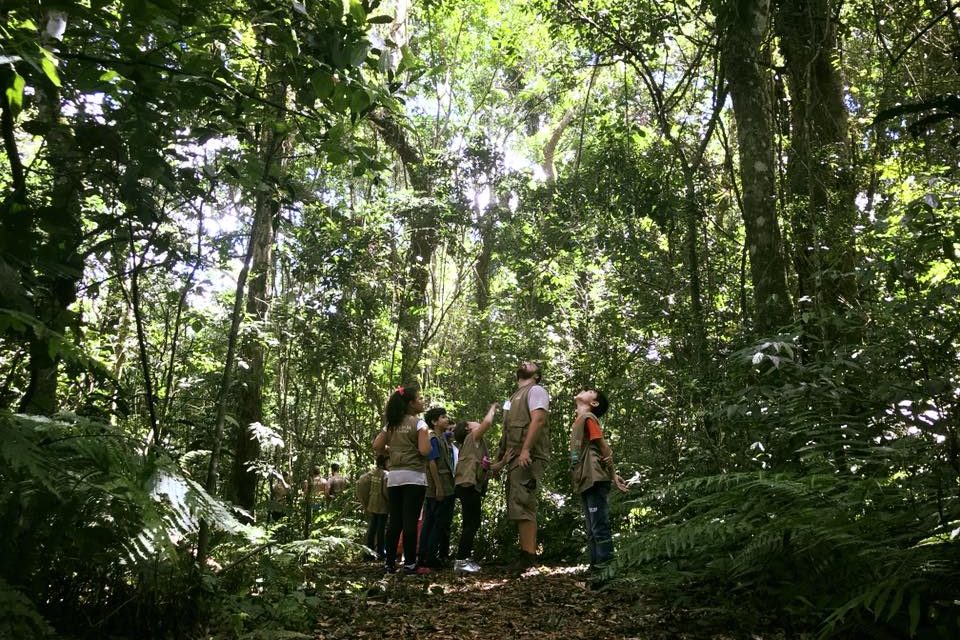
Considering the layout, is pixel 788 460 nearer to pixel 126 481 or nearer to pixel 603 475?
pixel 603 475

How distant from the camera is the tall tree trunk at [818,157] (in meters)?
6.46

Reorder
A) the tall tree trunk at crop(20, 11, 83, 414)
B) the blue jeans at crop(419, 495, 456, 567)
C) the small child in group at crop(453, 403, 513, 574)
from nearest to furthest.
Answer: the tall tree trunk at crop(20, 11, 83, 414)
the blue jeans at crop(419, 495, 456, 567)
the small child in group at crop(453, 403, 513, 574)

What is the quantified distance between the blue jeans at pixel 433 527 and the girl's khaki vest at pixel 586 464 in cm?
204

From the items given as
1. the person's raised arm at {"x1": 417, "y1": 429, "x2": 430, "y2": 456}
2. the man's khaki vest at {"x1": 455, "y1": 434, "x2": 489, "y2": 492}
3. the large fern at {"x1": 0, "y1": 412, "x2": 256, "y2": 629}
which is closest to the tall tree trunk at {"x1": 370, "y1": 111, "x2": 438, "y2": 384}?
the man's khaki vest at {"x1": 455, "y1": 434, "x2": 489, "y2": 492}

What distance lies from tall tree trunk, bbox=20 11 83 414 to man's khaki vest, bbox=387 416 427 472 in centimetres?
304

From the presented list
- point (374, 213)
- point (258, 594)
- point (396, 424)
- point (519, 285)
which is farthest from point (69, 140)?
point (519, 285)

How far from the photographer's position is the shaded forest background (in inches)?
123

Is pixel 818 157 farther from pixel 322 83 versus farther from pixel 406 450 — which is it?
pixel 322 83

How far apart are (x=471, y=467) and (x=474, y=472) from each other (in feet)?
0.21

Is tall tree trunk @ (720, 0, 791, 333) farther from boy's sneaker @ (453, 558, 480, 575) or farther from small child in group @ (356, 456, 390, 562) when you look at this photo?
small child in group @ (356, 456, 390, 562)

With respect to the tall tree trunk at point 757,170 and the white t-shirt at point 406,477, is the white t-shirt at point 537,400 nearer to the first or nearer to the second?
the white t-shirt at point 406,477

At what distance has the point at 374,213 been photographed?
10000 millimetres

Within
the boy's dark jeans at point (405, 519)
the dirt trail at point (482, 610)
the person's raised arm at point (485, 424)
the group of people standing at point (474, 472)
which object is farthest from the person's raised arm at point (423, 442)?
the dirt trail at point (482, 610)

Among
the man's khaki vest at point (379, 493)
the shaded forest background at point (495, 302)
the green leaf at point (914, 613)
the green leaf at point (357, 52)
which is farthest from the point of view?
the man's khaki vest at point (379, 493)
